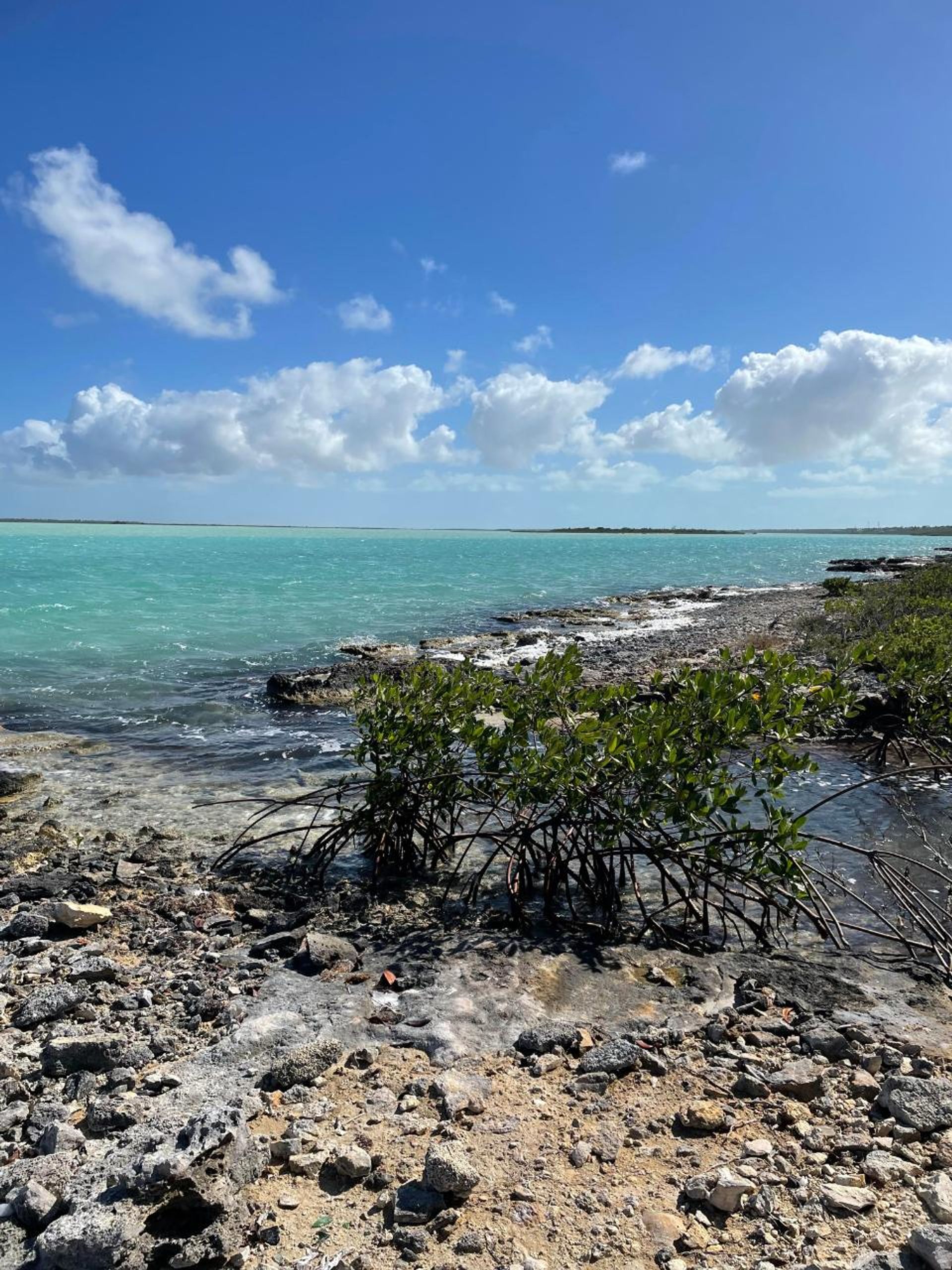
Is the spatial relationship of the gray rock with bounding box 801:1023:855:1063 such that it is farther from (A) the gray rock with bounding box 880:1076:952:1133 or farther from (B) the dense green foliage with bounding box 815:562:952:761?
(B) the dense green foliage with bounding box 815:562:952:761

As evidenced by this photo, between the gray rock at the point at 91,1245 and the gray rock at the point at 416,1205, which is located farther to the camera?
the gray rock at the point at 416,1205

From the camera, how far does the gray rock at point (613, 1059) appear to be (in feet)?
16.1

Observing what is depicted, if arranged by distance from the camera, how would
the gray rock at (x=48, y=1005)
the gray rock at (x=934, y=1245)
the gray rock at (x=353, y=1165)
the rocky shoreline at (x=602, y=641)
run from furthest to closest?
the rocky shoreline at (x=602, y=641) < the gray rock at (x=48, y=1005) < the gray rock at (x=353, y=1165) < the gray rock at (x=934, y=1245)

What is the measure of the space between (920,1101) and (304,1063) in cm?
379

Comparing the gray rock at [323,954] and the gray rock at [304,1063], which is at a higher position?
the gray rock at [304,1063]

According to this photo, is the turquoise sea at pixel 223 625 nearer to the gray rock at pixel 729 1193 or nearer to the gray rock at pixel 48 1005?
the gray rock at pixel 48 1005

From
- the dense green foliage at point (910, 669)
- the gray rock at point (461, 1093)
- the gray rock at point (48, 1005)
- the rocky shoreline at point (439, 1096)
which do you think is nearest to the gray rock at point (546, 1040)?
the rocky shoreline at point (439, 1096)

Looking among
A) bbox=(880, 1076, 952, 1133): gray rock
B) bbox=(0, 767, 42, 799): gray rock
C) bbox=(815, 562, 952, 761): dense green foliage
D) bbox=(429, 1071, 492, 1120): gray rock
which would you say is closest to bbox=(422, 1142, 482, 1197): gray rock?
bbox=(429, 1071, 492, 1120): gray rock

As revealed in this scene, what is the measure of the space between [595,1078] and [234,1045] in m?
2.50

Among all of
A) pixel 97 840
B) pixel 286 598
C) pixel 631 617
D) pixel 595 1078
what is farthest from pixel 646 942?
pixel 286 598

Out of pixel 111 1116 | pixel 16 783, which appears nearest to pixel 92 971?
pixel 111 1116

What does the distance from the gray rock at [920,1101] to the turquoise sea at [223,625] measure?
34.8ft

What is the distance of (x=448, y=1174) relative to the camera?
12.3 feet

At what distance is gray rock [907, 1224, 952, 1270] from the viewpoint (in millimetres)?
3119
